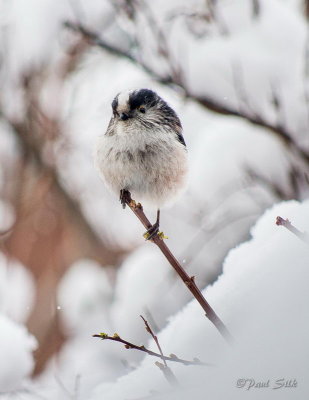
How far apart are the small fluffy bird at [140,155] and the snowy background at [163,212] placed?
0.99 ft

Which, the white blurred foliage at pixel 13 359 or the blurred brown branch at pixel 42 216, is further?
the blurred brown branch at pixel 42 216

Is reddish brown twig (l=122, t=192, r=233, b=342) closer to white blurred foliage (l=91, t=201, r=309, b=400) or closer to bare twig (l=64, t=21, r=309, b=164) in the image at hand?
white blurred foliage (l=91, t=201, r=309, b=400)

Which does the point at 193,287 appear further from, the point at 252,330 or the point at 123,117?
the point at 123,117

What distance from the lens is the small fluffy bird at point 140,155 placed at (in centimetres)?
270

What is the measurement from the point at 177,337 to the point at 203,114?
9.70ft

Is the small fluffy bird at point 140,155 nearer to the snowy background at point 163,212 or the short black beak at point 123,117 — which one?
the short black beak at point 123,117

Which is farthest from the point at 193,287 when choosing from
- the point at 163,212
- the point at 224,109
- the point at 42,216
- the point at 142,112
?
the point at 42,216

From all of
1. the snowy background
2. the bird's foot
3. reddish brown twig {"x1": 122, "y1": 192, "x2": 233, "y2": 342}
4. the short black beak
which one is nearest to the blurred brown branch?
the snowy background

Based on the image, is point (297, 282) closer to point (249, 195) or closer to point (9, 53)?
point (249, 195)

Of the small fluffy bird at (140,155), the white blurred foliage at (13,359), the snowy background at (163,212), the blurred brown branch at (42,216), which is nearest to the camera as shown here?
the snowy background at (163,212)

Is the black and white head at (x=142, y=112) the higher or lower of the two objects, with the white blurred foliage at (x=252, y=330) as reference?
Result: higher

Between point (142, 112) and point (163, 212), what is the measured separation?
256 cm

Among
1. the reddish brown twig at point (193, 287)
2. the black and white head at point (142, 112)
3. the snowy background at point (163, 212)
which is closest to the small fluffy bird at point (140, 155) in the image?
the black and white head at point (142, 112)

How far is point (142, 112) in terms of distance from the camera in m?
2.91
